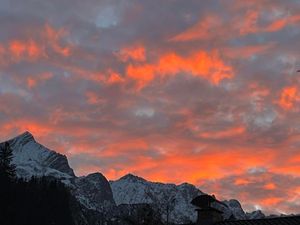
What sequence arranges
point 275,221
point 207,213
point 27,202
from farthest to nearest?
point 27,202 → point 207,213 → point 275,221

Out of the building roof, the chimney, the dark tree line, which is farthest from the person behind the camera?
the dark tree line

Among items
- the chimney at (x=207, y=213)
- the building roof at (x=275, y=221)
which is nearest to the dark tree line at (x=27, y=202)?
the chimney at (x=207, y=213)

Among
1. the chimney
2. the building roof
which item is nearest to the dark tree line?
the chimney

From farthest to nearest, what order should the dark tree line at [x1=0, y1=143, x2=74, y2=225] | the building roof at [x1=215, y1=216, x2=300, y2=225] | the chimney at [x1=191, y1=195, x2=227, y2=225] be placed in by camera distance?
the dark tree line at [x1=0, y1=143, x2=74, y2=225] → the chimney at [x1=191, y1=195, x2=227, y2=225] → the building roof at [x1=215, y1=216, x2=300, y2=225]

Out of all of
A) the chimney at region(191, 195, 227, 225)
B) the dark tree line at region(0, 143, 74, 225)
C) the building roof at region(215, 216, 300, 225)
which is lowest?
the building roof at region(215, 216, 300, 225)

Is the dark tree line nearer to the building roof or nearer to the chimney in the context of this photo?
the chimney

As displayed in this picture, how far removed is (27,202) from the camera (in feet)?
369

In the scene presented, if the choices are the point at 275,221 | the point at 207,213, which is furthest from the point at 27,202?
the point at 275,221

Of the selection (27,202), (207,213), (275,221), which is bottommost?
(275,221)

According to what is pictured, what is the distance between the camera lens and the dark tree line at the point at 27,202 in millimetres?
94688

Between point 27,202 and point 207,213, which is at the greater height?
point 27,202

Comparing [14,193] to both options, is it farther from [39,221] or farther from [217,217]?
[217,217]

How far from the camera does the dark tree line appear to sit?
9469cm

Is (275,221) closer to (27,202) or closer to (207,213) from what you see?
(207,213)
